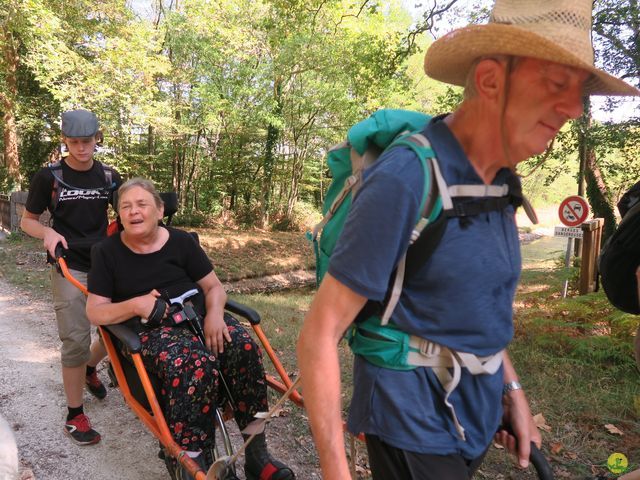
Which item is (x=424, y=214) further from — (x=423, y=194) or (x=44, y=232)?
(x=44, y=232)

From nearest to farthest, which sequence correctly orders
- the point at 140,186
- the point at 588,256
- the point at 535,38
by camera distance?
the point at 535,38
the point at 140,186
the point at 588,256

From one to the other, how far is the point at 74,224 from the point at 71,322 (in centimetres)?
75

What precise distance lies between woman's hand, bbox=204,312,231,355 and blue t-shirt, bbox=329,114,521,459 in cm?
170

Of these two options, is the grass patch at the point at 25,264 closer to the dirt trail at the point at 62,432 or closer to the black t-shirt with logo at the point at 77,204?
the dirt trail at the point at 62,432

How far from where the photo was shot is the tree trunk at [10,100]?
47.6ft

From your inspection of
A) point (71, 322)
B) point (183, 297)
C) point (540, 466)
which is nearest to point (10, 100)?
point (71, 322)

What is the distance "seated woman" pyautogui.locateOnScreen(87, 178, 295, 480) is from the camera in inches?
103

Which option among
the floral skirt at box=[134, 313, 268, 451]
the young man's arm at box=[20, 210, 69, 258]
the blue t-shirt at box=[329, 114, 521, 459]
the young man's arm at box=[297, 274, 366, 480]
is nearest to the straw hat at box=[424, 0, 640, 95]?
the blue t-shirt at box=[329, 114, 521, 459]

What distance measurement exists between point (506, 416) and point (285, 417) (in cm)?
254

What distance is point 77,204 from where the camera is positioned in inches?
147

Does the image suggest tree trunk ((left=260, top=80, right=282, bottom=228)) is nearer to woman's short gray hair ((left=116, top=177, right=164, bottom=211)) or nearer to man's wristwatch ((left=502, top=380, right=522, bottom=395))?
woman's short gray hair ((left=116, top=177, right=164, bottom=211))

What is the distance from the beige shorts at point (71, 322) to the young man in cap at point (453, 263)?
9.39ft

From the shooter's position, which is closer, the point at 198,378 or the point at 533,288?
the point at 198,378

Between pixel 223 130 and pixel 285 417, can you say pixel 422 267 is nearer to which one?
pixel 285 417
